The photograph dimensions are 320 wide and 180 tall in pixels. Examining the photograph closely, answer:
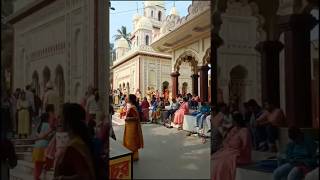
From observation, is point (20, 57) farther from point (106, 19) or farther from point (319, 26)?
point (319, 26)

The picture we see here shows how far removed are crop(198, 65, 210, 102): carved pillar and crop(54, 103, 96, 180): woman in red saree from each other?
0.97 meters

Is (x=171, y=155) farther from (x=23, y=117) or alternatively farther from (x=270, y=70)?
(x=270, y=70)

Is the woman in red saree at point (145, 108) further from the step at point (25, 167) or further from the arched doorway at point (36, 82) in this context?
the step at point (25, 167)

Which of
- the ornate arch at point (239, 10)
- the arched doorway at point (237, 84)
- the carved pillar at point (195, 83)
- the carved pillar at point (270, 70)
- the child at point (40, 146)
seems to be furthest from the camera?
the carved pillar at point (195, 83)

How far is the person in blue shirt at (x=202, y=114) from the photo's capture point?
2.93 meters

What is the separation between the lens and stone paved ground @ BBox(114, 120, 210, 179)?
3.39m

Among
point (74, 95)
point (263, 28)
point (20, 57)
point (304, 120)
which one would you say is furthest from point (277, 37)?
point (20, 57)

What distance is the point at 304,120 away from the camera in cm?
190

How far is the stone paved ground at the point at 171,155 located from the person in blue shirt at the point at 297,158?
1.34 metres

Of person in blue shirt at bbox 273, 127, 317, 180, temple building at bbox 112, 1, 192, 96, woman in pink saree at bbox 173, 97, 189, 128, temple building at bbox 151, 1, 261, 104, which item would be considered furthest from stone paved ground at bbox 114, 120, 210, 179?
person in blue shirt at bbox 273, 127, 317, 180

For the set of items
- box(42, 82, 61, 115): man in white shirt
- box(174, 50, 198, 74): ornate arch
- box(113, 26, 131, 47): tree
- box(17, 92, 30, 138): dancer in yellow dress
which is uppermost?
box(113, 26, 131, 47): tree

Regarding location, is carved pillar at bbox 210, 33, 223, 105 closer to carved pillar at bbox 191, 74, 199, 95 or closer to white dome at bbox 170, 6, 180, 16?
carved pillar at bbox 191, 74, 199, 95

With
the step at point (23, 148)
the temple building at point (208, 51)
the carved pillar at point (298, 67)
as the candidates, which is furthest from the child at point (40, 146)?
the carved pillar at point (298, 67)

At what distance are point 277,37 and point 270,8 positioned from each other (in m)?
0.19
